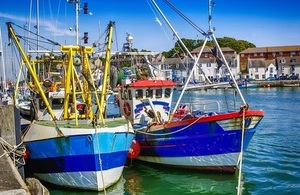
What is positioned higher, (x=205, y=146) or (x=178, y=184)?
(x=205, y=146)

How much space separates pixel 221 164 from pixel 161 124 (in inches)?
112

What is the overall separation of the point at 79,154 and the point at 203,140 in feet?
15.9

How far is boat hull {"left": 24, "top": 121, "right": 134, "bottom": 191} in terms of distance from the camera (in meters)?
11.4

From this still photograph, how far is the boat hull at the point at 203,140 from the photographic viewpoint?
13.2m

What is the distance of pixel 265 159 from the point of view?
657 inches

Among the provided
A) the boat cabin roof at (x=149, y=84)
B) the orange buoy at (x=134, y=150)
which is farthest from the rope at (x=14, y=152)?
the boat cabin roof at (x=149, y=84)

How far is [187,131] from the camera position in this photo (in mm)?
13883

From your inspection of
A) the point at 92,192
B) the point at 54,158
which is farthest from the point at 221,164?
the point at 54,158

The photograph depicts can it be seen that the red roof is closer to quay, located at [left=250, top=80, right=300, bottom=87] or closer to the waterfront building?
quay, located at [left=250, top=80, right=300, bottom=87]

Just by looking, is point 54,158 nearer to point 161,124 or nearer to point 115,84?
point 161,124

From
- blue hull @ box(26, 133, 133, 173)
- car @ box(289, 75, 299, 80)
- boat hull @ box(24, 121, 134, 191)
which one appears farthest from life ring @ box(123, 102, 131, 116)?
car @ box(289, 75, 299, 80)

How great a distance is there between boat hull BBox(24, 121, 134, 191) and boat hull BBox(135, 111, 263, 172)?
2323 millimetres

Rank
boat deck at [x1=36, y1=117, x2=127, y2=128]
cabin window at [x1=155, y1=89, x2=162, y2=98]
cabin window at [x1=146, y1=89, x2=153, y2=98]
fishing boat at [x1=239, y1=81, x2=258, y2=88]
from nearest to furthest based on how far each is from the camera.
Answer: boat deck at [x1=36, y1=117, x2=127, y2=128], cabin window at [x1=146, y1=89, x2=153, y2=98], cabin window at [x1=155, y1=89, x2=162, y2=98], fishing boat at [x1=239, y1=81, x2=258, y2=88]

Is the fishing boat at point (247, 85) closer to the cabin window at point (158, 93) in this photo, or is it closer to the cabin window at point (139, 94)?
the cabin window at point (158, 93)
